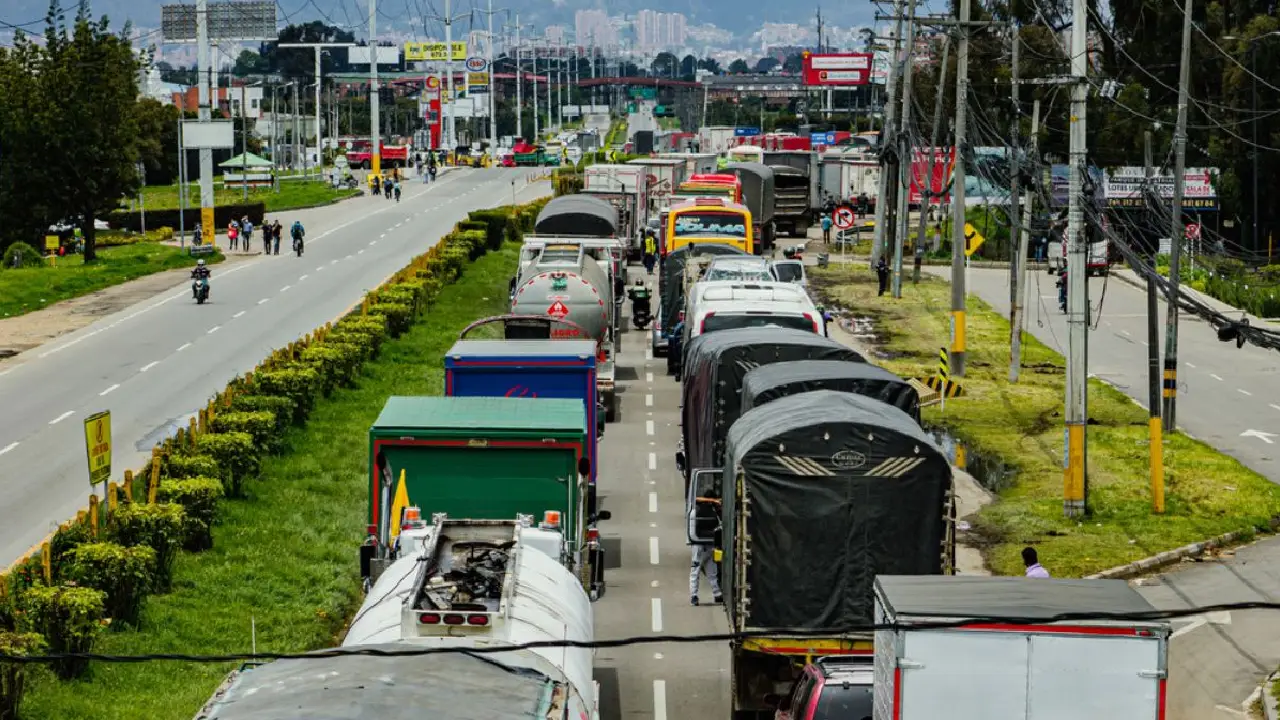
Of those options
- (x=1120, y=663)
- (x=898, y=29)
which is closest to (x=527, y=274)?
(x=1120, y=663)

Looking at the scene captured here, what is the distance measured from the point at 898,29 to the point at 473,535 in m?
54.7

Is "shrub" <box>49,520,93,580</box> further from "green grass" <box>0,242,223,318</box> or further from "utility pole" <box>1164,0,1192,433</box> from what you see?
"green grass" <box>0,242,223,318</box>

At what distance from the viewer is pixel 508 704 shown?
10.1 meters

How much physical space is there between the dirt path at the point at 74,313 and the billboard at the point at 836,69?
114m

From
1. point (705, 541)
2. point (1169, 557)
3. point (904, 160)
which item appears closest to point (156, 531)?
point (705, 541)

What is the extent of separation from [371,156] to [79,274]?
71.4 meters

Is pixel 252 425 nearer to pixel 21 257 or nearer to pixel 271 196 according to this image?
pixel 21 257

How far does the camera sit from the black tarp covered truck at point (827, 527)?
15.7 meters

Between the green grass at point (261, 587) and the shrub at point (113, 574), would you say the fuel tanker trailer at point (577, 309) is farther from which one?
the shrub at point (113, 574)

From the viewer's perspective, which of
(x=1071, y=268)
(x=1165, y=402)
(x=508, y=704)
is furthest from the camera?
(x=1165, y=402)

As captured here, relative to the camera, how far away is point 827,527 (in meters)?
15.8

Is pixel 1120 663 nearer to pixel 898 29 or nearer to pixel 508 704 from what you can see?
pixel 508 704

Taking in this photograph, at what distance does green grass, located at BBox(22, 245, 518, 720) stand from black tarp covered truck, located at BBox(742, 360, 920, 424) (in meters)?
5.45

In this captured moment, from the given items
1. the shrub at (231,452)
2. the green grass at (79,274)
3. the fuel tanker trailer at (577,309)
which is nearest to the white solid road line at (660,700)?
the shrub at (231,452)
